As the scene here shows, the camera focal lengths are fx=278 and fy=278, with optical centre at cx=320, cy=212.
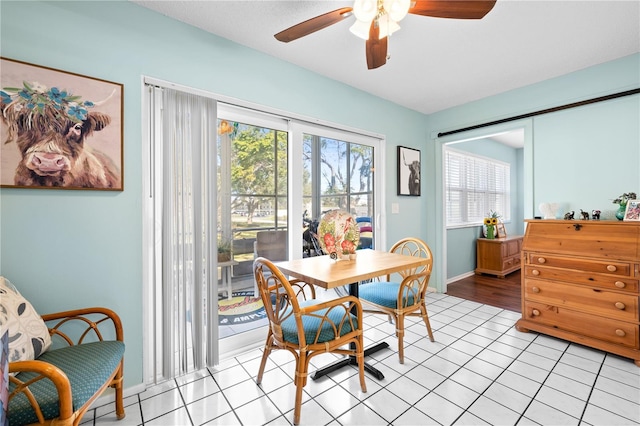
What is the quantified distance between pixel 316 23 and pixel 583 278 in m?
2.88

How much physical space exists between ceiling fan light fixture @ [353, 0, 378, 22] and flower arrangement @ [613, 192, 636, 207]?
2.70 meters

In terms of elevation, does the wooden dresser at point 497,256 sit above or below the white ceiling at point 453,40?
below

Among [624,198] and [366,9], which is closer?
[366,9]

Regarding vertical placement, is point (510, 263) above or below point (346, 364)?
above

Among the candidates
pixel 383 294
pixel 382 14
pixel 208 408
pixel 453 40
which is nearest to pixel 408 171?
pixel 453 40

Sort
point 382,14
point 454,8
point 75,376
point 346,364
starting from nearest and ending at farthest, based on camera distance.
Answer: point 75,376, point 454,8, point 382,14, point 346,364

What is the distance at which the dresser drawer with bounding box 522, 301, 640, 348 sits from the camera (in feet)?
7.05

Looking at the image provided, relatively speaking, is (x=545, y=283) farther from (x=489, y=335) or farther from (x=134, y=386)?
(x=134, y=386)

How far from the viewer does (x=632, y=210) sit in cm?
230

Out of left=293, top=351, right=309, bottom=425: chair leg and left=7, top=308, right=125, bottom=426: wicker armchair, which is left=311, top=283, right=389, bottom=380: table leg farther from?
left=7, top=308, right=125, bottom=426: wicker armchair

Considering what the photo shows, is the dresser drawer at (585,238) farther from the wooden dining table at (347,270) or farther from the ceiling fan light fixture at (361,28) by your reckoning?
the ceiling fan light fixture at (361,28)

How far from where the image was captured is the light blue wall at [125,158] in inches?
59.0

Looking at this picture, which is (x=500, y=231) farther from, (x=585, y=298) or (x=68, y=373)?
(x=68, y=373)

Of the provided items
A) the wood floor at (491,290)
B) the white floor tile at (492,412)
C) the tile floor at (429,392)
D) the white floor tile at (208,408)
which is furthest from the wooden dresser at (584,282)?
the white floor tile at (208,408)
